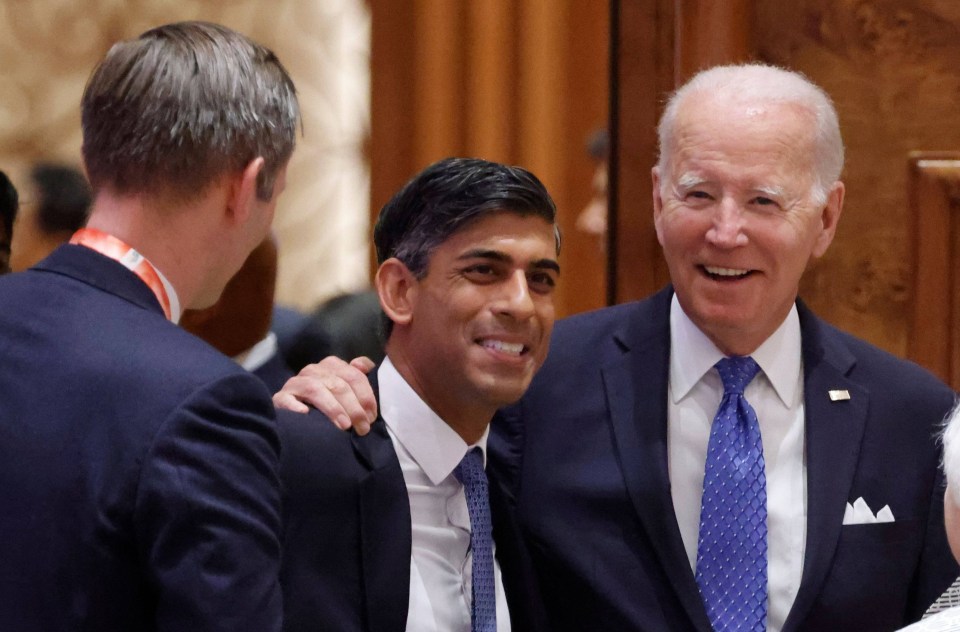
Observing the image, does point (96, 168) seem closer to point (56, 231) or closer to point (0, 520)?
point (0, 520)

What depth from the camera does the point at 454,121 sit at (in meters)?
3.15

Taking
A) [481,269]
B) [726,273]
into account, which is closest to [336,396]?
[481,269]

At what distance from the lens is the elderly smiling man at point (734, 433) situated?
2.11 meters

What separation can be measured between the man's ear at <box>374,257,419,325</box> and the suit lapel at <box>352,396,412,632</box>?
230 millimetres

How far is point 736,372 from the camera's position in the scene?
222 cm

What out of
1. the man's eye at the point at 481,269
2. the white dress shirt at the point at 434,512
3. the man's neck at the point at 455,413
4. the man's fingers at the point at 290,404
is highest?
the man's eye at the point at 481,269

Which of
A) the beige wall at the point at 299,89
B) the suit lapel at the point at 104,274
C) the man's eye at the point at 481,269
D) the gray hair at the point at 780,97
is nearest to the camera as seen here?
the suit lapel at the point at 104,274

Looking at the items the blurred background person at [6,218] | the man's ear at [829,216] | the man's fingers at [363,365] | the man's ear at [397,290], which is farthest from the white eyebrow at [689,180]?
the blurred background person at [6,218]

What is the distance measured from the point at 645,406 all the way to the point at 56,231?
1634mm

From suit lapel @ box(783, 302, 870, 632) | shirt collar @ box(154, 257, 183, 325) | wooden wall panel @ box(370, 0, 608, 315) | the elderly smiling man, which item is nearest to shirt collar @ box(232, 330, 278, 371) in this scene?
wooden wall panel @ box(370, 0, 608, 315)

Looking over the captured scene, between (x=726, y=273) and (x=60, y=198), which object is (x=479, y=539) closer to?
(x=726, y=273)

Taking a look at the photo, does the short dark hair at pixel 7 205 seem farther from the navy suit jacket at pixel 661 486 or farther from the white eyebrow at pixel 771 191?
the white eyebrow at pixel 771 191

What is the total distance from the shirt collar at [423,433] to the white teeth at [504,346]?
13 cm

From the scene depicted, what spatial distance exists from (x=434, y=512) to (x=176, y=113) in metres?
0.76
